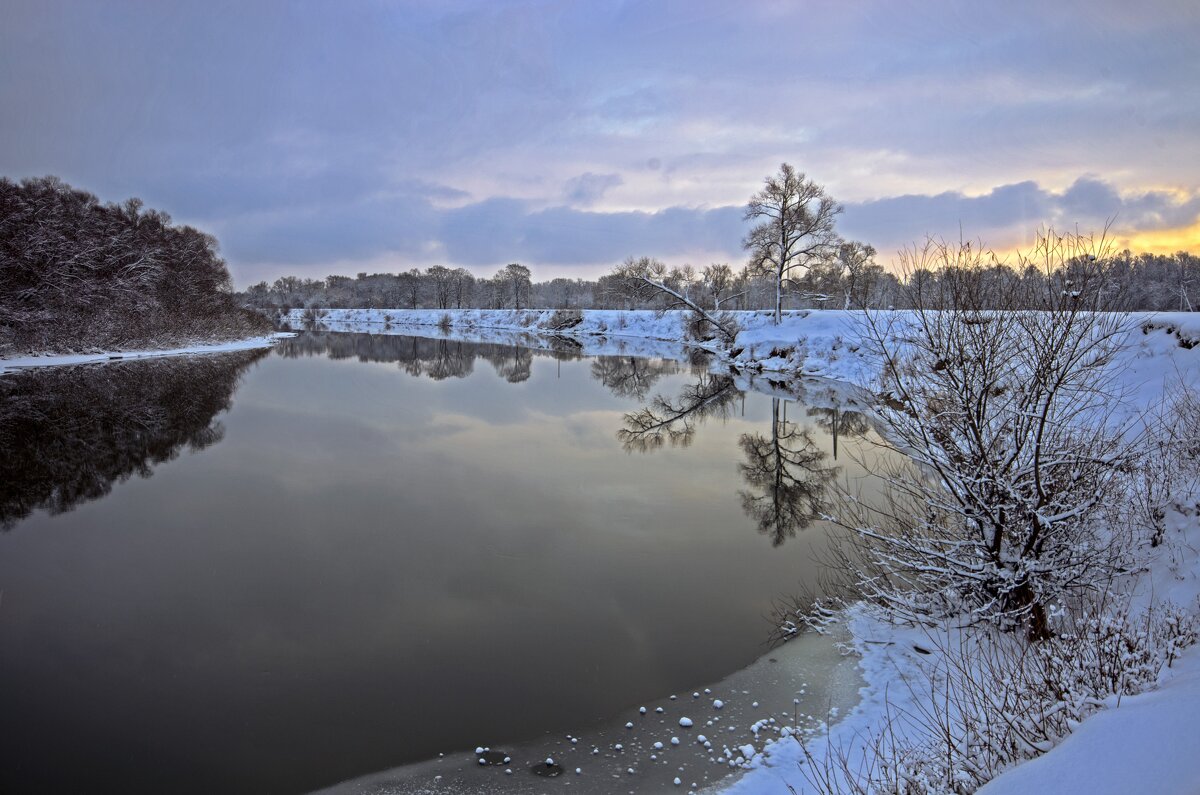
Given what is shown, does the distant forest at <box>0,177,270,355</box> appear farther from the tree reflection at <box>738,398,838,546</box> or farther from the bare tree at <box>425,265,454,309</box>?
the bare tree at <box>425,265,454,309</box>

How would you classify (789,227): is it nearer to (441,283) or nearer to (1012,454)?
(1012,454)

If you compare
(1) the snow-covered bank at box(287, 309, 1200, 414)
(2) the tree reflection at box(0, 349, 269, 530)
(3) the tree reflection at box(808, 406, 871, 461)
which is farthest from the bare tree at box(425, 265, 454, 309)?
(3) the tree reflection at box(808, 406, 871, 461)

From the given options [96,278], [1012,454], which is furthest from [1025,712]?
[96,278]

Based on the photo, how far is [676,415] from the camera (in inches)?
770

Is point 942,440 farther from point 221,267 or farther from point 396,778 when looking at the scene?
point 221,267

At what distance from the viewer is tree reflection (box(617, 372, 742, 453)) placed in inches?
633

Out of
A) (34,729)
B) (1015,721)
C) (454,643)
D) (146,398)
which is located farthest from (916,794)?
(146,398)

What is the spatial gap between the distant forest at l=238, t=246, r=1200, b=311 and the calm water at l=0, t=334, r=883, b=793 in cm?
423

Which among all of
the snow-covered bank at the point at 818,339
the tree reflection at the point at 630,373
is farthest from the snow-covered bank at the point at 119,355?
the snow-covered bank at the point at 818,339

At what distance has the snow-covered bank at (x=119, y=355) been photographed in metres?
31.8

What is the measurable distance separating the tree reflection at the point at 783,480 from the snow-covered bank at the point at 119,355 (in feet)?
120

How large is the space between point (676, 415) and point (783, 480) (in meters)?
7.63

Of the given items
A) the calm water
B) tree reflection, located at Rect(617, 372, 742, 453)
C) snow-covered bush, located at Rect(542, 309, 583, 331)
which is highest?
snow-covered bush, located at Rect(542, 309, 583, 331)

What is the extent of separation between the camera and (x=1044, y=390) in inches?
204
